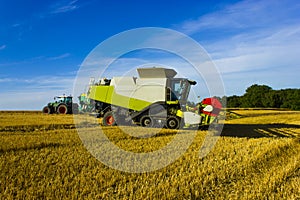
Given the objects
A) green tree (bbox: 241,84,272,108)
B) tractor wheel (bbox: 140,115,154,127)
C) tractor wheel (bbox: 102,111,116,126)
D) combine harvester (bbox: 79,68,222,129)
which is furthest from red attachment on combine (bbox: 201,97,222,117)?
green tree (bbox: 241,84,272,108)

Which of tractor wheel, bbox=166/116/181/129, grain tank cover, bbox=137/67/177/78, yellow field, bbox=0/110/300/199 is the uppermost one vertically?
grain tank cover, bbox=137/67/177/78

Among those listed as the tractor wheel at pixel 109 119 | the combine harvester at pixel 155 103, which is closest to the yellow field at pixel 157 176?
the combine harvester at pixel 155 103

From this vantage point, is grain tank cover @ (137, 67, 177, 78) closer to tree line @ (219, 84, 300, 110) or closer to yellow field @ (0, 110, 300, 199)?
yellow field @ (0, 110, 300, 199)

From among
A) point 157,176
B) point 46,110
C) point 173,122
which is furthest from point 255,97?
point 157,176

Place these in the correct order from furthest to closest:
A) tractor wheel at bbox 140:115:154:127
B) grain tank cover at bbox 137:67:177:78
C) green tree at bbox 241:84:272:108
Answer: green tree at bbox 241:84:272:108
tractor wheel at bbox 140:115:154:127
grain tank cover at bbox 137:67:177:78

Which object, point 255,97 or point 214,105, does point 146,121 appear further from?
point 255,97

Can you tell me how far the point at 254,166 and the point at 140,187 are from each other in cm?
248

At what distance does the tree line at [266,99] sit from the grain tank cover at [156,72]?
43.9 m

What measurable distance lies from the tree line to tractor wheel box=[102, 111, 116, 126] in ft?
146

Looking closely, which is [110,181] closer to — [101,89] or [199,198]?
[199,198]

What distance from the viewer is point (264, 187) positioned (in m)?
3.96

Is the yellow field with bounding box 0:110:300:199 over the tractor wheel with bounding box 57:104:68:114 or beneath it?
beneath

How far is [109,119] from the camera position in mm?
12922

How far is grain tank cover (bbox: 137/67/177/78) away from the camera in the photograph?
11.7 meters
